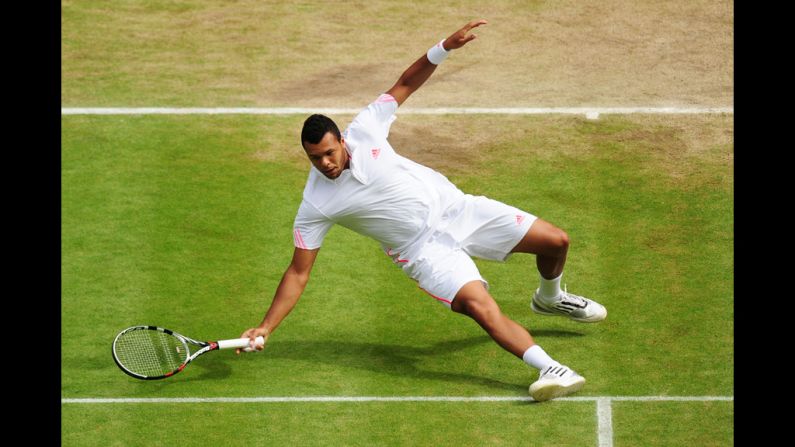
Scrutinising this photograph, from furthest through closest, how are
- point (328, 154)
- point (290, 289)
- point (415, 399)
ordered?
point (415, 399)
point (290, 289)
point (328, 154)

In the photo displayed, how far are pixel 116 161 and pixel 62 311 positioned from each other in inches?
108

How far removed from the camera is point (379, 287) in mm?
12078

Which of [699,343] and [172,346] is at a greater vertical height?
[172,346]

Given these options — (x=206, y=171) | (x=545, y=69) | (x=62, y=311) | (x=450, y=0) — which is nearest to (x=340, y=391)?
(x=62, y=311)

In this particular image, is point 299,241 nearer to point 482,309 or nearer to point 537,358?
point 482,309

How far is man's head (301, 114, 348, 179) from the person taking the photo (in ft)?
32.6

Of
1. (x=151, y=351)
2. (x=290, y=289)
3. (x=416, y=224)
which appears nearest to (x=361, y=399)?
(x=290, y=289)

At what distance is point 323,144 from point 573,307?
259 centimetres

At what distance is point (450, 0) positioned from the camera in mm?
17156

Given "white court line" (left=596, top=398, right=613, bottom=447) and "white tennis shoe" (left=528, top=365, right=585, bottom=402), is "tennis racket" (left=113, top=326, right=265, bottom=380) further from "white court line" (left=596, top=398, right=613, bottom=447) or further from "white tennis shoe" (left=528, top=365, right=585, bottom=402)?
"white court line" (left=596, top=398, right=613, bottom=447)

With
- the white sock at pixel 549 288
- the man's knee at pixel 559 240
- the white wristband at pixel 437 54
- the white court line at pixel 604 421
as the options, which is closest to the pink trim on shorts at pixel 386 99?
the white wristband at pixel 437 54

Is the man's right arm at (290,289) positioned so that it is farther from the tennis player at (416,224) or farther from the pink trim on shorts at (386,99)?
the pink trim on shorts at (386,99)

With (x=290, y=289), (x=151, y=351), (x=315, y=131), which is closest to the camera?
(x=315, y=131)

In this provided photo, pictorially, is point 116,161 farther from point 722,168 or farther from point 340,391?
point 722,168
